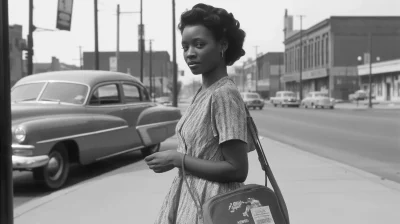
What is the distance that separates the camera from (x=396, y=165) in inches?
374

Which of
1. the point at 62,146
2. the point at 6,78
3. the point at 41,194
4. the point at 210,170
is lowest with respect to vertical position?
the point at 41,194

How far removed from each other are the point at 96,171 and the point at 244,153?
756 cm

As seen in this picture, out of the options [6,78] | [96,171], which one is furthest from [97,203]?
[6,78]

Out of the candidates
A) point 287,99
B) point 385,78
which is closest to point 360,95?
Answer: point 385,78

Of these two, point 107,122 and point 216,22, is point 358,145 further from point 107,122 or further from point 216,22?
point 216,22

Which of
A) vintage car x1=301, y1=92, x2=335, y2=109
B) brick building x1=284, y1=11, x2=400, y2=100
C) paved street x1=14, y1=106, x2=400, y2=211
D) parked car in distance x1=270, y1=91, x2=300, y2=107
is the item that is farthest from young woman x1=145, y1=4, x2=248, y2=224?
brick building x1=284, y1=11, x2=400, y2=100

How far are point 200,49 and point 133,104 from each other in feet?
26.0

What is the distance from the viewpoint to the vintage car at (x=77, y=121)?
6875mm

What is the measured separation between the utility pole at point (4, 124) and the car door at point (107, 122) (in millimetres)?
5836

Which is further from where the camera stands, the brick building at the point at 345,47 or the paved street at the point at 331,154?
the brick building at the point at 345,47

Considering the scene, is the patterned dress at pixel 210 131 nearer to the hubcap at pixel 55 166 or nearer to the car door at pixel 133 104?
the hubcap at pixel 55 166

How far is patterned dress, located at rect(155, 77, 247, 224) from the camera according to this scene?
6.31 feet

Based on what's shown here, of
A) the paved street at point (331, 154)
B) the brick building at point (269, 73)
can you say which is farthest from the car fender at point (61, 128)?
the brick building at point (269, 73)

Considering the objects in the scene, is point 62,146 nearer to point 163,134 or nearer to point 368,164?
point 163,134
